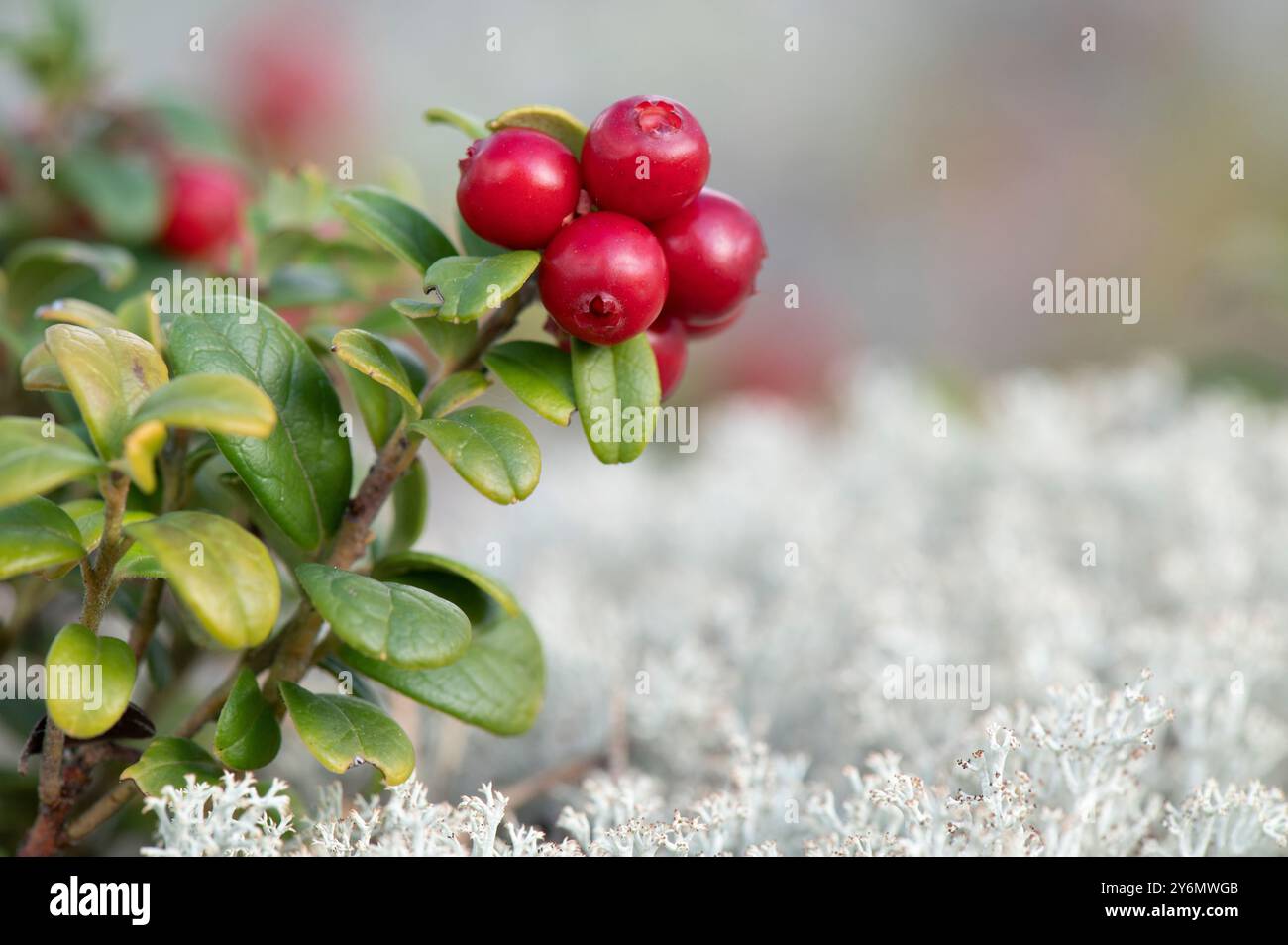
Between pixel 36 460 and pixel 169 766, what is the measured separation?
268 millimetres

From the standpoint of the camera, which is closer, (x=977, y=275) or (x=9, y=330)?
(x=9, y=330)

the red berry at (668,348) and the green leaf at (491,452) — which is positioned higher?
the red berry at (668,348)

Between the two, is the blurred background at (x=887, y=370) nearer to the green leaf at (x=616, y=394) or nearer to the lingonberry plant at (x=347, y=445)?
the lingonberry plant at (x=347, y=445)

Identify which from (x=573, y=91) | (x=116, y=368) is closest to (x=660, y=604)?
(x=116, y=368)

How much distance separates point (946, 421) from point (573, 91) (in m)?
3.73

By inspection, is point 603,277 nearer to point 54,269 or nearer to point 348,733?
point 348,733

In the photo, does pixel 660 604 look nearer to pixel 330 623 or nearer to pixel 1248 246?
pixel 330 623

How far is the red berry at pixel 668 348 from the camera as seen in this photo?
92 cm

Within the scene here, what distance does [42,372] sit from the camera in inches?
33.4

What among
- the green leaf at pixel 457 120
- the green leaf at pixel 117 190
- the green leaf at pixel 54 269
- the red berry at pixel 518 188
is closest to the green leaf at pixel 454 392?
the red berry at pixel 518 188

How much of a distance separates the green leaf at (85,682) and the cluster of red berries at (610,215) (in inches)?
15.2

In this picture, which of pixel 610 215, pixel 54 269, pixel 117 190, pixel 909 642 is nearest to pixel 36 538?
pixel 610 215

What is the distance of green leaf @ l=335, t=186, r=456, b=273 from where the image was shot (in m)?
0.88
